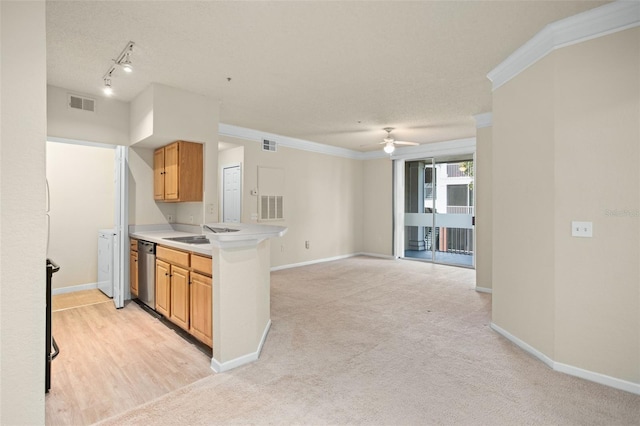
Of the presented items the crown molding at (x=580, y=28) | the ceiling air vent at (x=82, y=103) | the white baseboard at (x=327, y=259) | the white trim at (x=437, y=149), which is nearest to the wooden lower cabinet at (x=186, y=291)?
the ceiling air vent at (x=82, y=103)

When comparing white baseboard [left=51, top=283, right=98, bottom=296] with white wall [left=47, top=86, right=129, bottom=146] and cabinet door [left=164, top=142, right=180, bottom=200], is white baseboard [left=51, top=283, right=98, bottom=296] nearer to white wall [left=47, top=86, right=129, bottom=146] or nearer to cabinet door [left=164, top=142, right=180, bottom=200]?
cabinet door [left=164, top=142, right=180, bottom=200]

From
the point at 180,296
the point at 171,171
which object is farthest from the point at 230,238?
the point at 171,171

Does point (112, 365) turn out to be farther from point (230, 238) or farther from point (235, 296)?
point (230, 238)

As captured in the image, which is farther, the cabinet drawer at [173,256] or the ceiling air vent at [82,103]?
the ceiling air vent at [82,103]

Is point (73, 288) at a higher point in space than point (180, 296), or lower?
lower

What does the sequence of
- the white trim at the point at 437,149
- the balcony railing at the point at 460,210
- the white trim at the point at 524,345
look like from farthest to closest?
the balcony railing at the point at 460,210
the white trim at the point at 437,149
the white trim at the point at 524,345

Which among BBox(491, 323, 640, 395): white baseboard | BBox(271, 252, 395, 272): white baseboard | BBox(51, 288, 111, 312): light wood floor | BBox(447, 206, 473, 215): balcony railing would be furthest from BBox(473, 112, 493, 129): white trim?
BBox(51, 288, 111, 312): light wood floor

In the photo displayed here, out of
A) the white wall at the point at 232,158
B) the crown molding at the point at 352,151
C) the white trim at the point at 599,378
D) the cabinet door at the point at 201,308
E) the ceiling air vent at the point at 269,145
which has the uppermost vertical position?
the crown molding at the point at 352,151

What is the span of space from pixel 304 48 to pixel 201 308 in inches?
99.2

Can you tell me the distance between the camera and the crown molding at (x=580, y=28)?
7.56 feet

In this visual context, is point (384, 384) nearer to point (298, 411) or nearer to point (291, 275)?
point (298, 411)

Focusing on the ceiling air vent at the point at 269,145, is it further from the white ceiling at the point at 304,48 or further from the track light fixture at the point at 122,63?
the track light fixture at the point at 122,63

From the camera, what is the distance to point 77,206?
16.7 feet

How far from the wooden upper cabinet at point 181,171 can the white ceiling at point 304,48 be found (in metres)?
0.75
